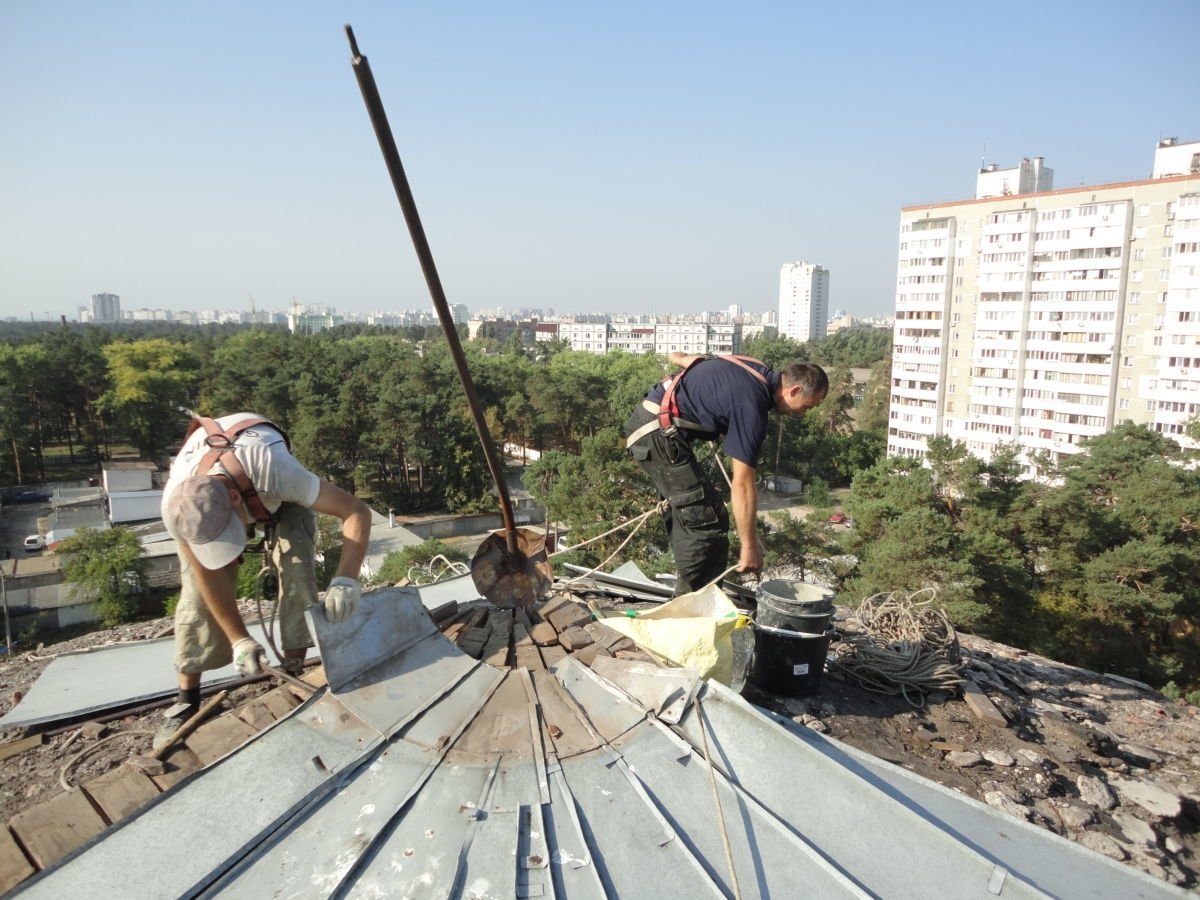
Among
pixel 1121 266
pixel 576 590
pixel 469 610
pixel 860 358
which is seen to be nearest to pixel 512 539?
pixel 469 610

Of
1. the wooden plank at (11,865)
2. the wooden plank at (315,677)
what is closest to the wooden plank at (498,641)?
the wooden plank at (315,677)

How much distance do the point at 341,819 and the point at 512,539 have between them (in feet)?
5.81

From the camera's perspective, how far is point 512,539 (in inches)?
157

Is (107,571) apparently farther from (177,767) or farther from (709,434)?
(709,434)

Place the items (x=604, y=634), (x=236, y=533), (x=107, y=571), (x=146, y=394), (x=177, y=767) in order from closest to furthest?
(x=177, y=767)
(x=236, y=533)
(x=604, y=634)
(x=107, y=571)
(x=146, y=394)

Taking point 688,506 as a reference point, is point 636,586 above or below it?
below

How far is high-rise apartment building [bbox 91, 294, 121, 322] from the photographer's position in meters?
190

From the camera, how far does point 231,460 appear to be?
9.91 ft

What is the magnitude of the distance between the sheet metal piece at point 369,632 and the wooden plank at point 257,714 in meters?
0.30

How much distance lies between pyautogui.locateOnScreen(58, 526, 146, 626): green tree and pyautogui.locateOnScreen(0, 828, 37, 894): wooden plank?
67.0ft

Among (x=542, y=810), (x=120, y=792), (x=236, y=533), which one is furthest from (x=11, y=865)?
(x=542, y=810)

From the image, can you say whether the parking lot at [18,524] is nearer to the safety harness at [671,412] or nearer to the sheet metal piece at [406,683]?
the sheet metal piece at [406,683]

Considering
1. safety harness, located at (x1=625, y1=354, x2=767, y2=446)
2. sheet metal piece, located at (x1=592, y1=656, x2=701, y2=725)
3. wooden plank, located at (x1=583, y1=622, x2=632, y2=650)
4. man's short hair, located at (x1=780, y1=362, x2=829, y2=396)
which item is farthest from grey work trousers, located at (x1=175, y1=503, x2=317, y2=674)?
man's short hair, located at (x1=780, y1=362, x2=829, y2=396)

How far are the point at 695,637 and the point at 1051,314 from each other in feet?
117
